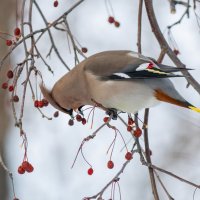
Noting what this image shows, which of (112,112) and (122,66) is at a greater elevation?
(122,66)

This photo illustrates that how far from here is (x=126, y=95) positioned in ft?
9.96

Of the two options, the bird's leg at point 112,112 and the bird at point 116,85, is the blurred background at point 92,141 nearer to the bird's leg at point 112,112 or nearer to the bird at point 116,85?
the bird at point 116,85

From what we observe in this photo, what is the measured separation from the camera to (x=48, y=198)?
665 cm

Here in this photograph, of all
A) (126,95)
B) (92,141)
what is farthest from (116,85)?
(92,141)

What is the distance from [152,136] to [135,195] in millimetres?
634

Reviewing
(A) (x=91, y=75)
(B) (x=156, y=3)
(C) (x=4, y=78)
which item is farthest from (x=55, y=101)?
(B) (x=156, y=3)

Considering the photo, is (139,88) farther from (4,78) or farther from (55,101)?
(4,78)

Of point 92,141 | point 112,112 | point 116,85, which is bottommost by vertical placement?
point 92,141

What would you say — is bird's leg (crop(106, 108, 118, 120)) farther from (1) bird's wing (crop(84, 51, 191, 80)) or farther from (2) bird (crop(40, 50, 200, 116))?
(1) bird's wing (crop(84, 51, 191, 80))

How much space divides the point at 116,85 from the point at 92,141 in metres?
3.85

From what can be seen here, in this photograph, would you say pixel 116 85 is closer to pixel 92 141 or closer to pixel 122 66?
pixel 122 66

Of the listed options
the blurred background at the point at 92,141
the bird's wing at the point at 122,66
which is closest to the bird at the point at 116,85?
the bird's wing at the point at 122,66

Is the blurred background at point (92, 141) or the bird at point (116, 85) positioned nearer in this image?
the bird at point (116, 85)

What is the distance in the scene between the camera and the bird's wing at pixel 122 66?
9.53 feet
